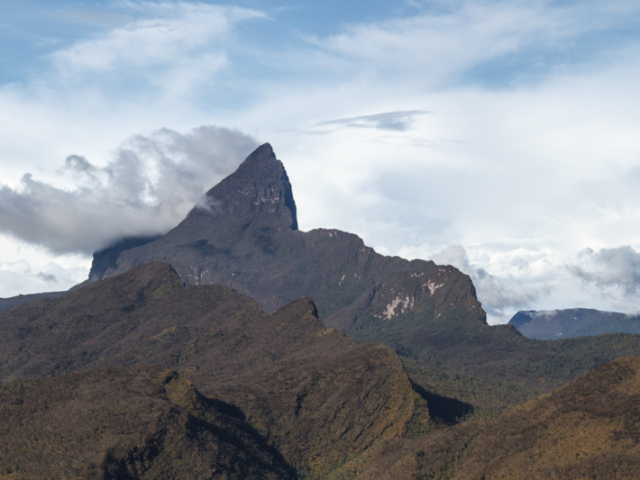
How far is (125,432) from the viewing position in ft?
436

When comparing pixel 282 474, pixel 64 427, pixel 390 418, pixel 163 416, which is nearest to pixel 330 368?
pixel 390 418

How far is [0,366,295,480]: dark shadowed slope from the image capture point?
407ft

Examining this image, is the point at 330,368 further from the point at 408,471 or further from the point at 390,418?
the point at 408,471

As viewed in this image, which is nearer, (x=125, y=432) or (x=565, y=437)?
(x=565, y=437)

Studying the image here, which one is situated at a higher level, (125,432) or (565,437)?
(125,432)

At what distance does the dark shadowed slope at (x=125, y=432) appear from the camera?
12406cm

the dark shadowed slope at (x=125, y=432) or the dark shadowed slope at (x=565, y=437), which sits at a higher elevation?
the dark shadowed slope at (x=125, y=432)

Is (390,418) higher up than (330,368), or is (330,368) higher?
(330,368)

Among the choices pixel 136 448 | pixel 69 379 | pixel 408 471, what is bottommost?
pixel 408 471

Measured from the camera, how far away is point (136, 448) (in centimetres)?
12875

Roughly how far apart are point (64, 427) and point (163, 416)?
52.9 feet

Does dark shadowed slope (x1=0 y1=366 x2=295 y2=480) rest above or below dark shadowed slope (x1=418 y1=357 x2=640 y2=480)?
above

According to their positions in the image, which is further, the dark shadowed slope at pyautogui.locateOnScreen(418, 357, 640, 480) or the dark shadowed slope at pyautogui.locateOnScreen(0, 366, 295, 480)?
the dark shadowed slope at pyautogui.locateOnScreen(0, 366, 295, 480)

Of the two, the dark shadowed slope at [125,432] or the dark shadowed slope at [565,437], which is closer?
the dark shadowed slope at [565,437]
